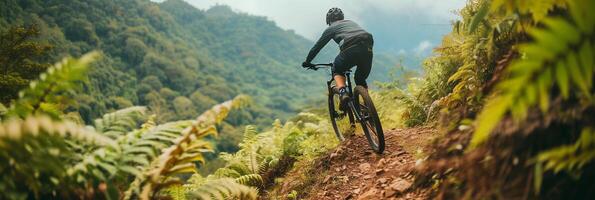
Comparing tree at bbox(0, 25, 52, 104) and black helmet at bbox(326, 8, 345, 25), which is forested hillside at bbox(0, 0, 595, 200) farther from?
tree at bbox(0, 25, 52, 104)

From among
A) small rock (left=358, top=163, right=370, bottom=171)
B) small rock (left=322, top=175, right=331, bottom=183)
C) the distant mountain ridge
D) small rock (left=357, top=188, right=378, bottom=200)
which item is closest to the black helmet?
small rock (left=358, top=163, right=370, bottom=171)

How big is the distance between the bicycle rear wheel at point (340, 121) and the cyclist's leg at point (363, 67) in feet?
1.59

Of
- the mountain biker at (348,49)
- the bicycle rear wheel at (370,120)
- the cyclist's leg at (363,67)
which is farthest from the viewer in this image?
the cyclist's leg at (363,67)

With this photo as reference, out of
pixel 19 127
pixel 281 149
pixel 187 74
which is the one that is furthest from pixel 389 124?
pixel 187 74

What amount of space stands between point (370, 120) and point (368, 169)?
599 mm

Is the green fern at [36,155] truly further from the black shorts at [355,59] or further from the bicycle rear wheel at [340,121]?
the bicycle rear wheel at [340,121]

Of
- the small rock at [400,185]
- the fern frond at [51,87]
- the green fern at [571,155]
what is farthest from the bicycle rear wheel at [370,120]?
the fern frond at [51,87]

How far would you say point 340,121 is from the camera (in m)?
7.13

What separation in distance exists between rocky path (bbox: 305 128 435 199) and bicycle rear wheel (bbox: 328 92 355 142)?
255 millimetres

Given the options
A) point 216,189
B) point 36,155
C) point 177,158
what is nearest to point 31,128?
point 36,155

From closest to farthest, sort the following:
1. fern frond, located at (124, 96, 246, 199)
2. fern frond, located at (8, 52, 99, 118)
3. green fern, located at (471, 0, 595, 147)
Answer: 1. green fern, located at (471, 0, 595, 147)
2. fern frond, located at (8, 52, 99, 118)
3. fern frond, located at (124, 96, 246, 199)

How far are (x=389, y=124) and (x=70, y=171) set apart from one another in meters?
6.04

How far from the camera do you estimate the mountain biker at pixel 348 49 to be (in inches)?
235

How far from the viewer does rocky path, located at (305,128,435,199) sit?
4.39 meters
